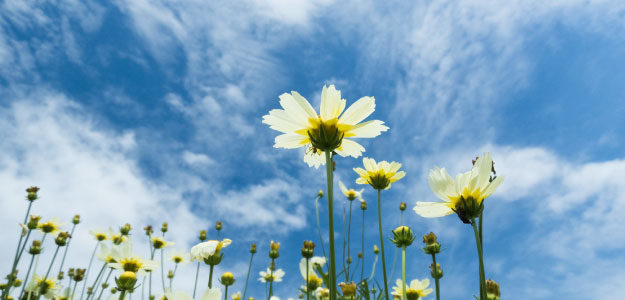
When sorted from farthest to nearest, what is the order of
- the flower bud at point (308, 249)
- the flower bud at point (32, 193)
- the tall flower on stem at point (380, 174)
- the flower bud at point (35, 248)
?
the flower bud at point (32, 193)
the flower bud at point (35, 248)
the flower bud at point (308, 249)
the tall flower on stem at point (380, 174)

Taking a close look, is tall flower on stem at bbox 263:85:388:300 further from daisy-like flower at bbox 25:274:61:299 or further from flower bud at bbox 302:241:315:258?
daisy-like flower at bbox 25:274:61:299

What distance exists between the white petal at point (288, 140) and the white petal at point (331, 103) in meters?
0.09

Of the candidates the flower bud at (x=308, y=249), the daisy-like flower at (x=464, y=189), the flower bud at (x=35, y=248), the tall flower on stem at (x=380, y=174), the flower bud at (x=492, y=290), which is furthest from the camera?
the flower bud at (x=35, y=248)

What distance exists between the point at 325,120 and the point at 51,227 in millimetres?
3163

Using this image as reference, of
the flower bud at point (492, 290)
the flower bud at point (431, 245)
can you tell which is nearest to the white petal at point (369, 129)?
the flower bud at point (492, 290)

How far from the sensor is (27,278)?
279 cm

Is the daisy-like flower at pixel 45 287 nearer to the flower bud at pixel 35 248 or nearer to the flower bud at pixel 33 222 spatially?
the flower bud at pixel 35 248

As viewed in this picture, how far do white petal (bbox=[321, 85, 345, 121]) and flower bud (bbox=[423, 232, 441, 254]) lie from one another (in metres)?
0.77

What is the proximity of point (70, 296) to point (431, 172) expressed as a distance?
322 cm

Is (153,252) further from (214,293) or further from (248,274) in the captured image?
(214,293)

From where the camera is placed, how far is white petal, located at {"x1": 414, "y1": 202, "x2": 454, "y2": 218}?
81 cm

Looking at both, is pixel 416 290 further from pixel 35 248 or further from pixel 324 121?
pixel 35 248

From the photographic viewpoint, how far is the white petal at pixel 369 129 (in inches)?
33.8

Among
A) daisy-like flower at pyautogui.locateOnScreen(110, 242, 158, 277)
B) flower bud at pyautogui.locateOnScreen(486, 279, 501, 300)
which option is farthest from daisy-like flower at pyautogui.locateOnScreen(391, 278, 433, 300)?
daisy-like flower at pyautogui.locateOnScreen(110, 242, 158, 277)
